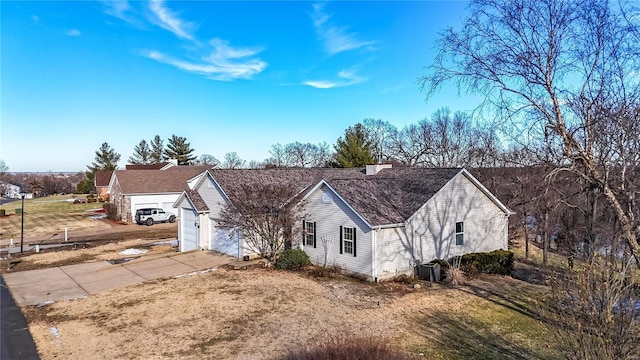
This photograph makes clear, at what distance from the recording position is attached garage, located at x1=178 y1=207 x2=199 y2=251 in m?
23.4

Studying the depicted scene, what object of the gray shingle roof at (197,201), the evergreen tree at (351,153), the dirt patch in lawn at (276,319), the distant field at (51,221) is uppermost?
the evergreen tree at (351,153)

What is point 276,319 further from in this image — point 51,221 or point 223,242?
point 51,221

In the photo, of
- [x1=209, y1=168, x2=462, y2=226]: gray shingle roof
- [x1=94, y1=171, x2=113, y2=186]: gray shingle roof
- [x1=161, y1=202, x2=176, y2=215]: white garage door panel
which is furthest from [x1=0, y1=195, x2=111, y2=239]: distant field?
[x1=209, y1=168, x2=462, y2=226]: gray shingle roof

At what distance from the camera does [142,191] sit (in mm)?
38719

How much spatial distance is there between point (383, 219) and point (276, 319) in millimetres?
6915

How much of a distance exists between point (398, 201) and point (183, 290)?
10.4 meters

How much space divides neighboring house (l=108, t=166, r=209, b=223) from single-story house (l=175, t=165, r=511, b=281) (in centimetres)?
1678

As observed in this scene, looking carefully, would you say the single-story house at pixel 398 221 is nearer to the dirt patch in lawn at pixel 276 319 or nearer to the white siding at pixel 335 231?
the white siding at pixel 335 231

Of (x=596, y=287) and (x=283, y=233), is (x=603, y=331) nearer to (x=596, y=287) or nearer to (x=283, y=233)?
(x=596, y=287)

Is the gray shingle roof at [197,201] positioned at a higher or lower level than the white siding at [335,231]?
higher

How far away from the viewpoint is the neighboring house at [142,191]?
125 feet

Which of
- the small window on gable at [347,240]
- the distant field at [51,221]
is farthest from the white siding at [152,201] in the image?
the small window on gable at [347,240]

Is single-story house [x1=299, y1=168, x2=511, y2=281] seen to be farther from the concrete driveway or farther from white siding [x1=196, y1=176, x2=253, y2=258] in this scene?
the concrete driveway

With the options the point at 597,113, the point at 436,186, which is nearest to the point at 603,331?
the point at 597,113
